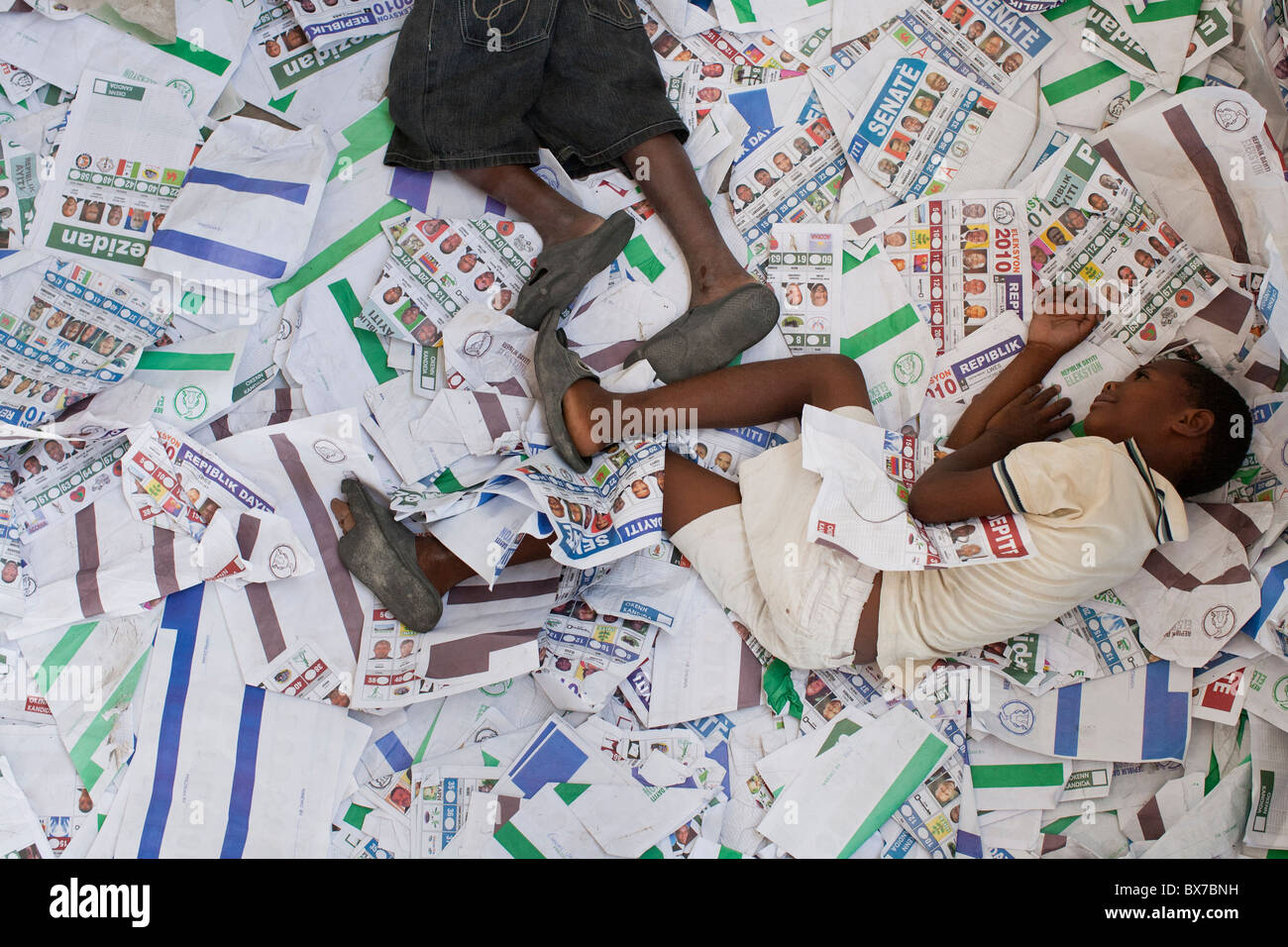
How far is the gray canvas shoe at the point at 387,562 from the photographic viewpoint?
56.2 inches

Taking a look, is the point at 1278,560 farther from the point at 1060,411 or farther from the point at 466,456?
the point at 466,456

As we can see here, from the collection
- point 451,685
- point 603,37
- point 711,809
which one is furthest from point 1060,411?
point 451,685

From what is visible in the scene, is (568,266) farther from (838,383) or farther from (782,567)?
(782,567)

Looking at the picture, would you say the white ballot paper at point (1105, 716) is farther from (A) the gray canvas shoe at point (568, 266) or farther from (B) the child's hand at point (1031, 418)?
(A) the gray canvas shoe at point (568, 266)

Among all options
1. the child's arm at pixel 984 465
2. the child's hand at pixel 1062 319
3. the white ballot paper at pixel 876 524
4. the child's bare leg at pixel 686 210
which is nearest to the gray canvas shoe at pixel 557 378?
the child's bare leg at pixel 686 210

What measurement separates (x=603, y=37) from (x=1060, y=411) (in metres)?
0.92

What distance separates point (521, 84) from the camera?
4.80 feet

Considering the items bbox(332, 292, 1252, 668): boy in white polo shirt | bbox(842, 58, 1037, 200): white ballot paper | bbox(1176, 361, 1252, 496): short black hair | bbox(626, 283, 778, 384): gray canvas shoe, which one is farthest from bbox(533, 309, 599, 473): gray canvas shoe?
bbox(1176, 361, 1252, 496): short black hair

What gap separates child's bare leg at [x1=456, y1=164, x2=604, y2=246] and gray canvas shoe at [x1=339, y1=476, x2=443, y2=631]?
52 centimetres

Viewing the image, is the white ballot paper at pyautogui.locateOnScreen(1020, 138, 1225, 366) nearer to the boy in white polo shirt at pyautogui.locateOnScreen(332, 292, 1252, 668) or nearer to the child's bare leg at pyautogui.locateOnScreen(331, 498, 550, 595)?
the boy in white polo shirt at pyautogui.locateOnScreen(332, 292, 1252, 668)

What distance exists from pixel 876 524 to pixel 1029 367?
0.42 m

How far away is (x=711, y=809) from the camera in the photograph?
145 cm

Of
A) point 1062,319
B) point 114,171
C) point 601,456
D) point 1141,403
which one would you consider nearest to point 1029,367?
point 1062,319

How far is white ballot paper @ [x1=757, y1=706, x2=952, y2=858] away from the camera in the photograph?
1427 millimetres
